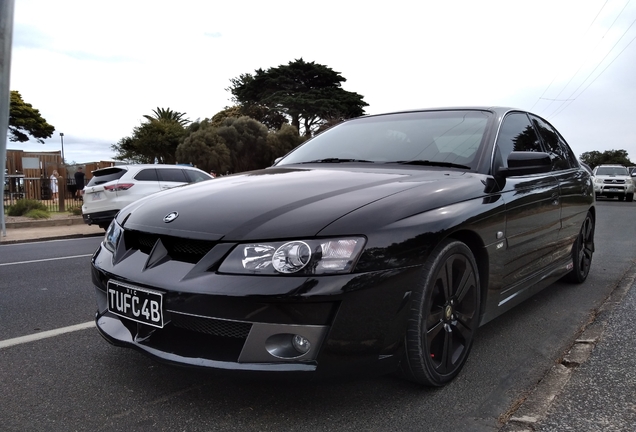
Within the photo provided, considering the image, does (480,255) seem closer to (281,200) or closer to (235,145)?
(281,200)

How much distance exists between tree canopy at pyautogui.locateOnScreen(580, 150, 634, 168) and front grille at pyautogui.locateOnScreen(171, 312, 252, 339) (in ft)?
268

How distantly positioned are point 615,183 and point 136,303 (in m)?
23.9

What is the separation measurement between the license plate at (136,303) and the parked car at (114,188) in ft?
31.0

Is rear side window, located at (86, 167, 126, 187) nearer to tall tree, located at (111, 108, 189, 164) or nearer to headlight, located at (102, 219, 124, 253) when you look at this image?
headlight, located at (102, 219, 124, 253)

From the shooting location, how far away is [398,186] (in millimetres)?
2652

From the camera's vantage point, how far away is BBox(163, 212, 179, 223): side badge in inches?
98.1

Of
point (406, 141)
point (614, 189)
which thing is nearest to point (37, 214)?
point (406, 141)

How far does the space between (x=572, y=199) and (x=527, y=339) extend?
1.55 m

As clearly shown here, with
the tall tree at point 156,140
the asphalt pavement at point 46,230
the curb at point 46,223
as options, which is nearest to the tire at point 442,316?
the asphalt pavement at point 46,230

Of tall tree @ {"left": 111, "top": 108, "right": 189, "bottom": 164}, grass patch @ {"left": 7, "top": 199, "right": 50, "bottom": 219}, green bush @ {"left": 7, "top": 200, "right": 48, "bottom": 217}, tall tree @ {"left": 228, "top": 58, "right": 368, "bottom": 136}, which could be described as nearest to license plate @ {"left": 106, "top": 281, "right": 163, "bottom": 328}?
grass patch @ {"left": 7, "top": 199, "right": 50, "bottom": 219}

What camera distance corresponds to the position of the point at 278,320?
207 centimetres

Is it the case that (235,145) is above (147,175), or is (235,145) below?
above

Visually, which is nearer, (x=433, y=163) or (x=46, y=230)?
(x=433, y=163)

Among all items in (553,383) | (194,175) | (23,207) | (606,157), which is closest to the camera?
(553,383)
